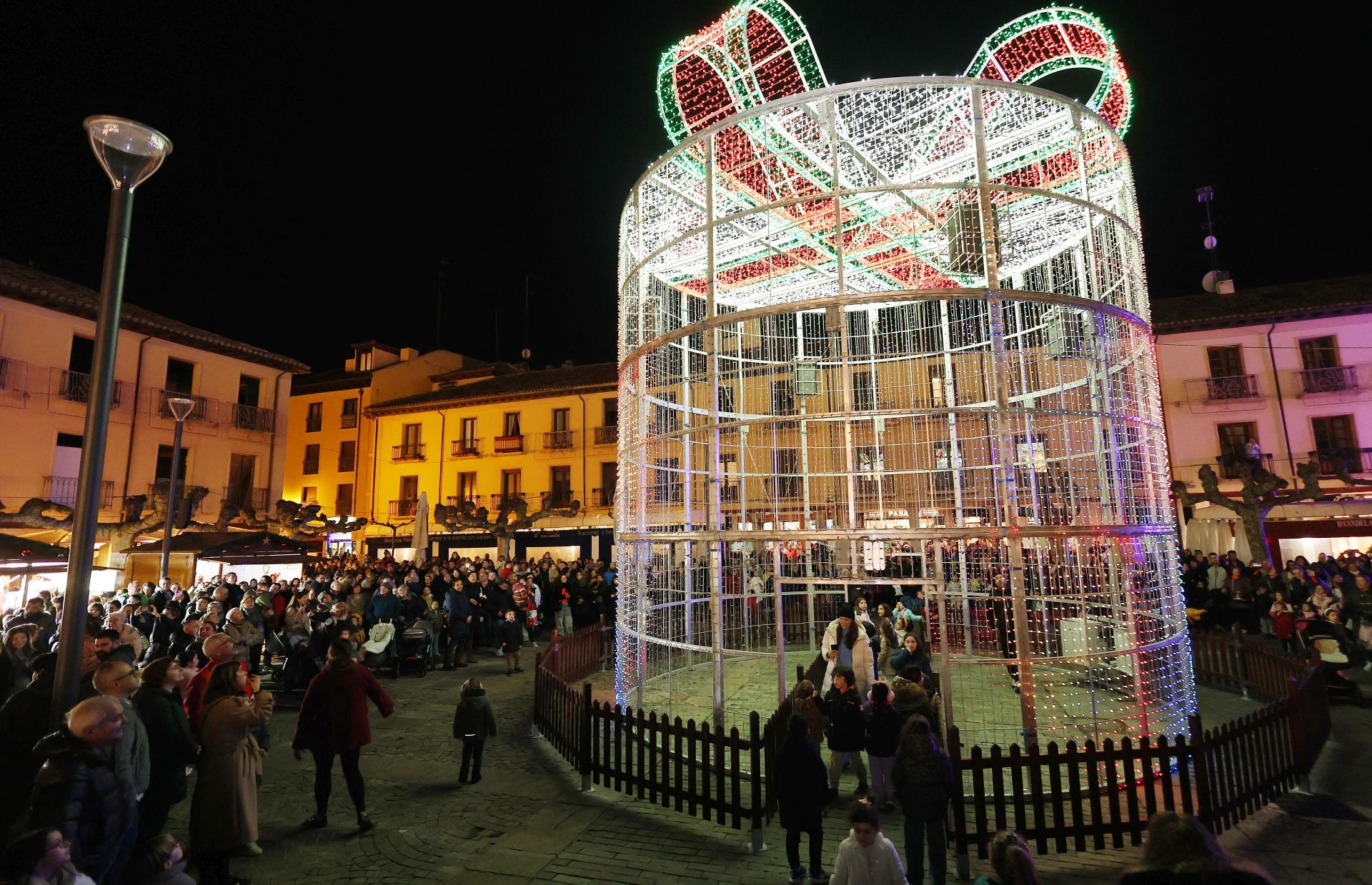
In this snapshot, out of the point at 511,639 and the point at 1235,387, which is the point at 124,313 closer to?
the point at 511,639

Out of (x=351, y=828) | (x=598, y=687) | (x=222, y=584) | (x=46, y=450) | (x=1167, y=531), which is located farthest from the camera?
(x=46, y=450)

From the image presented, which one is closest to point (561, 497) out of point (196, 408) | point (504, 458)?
point (504, 458)

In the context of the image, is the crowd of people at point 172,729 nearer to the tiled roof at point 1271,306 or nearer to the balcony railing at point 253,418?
the balcony railing at point 253,418

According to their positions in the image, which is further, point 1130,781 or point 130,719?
point 1130,781

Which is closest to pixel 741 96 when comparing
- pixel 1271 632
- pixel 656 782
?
pixel 656 782

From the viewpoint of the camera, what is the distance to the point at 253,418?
30.8 metres

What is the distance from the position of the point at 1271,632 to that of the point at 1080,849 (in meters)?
14.3

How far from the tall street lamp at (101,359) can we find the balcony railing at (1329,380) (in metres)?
33.7

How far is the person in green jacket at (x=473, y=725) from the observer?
7.42m

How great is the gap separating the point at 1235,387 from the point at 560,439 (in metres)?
28.6

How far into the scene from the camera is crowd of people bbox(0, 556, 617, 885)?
382 cm

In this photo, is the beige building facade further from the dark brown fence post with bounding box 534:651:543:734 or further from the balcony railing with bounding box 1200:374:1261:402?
the balcony railing with bounding box 1200:374:1261:402

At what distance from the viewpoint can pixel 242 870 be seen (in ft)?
18.2

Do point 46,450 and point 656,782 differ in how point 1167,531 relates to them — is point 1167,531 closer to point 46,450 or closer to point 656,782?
point 656,782
